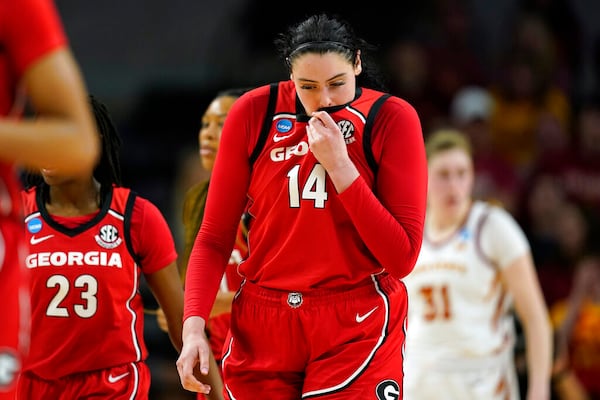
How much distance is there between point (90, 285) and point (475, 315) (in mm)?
2589

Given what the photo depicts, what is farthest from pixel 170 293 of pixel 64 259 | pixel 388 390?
pixel 388 390

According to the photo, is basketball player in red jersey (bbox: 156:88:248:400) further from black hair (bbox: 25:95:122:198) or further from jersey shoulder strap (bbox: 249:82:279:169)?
jersey shoulder strap (bbox: 249:82:279:169)

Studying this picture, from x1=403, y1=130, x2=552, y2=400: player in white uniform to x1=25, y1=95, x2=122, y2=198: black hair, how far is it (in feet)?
7.38

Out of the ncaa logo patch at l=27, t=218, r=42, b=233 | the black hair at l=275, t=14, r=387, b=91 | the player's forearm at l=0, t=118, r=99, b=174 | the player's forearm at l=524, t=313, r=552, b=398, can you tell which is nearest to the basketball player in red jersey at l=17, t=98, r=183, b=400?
the ncaa logo patch at l=27, t=218, r=42, b=233

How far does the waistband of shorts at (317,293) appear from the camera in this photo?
3852mm

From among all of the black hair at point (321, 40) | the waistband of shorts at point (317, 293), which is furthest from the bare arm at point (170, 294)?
the black hair at point (321, 40)

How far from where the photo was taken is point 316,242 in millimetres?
3828

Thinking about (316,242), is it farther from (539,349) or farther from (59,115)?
(539,349)

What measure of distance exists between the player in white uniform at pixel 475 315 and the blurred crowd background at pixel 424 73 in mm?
3621

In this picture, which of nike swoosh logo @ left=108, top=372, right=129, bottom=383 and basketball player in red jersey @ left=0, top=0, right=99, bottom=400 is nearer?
basketball player in red jersey @ left=0, top=0, right=99, bottom=400

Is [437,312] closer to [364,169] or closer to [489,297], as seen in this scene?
[489,297]

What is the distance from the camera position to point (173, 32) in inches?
476

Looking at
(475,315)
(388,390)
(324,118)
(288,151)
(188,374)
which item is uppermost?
(324,118)

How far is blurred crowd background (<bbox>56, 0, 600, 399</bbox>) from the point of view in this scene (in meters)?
10.3
